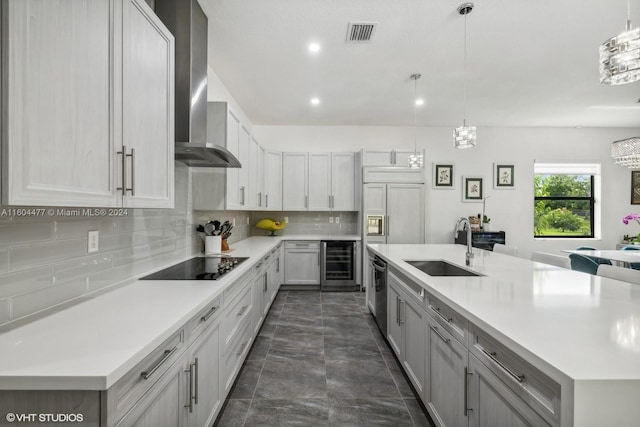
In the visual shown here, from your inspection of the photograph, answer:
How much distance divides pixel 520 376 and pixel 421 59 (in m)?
3.09

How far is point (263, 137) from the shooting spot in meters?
5.73

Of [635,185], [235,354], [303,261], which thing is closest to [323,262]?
[303,261]

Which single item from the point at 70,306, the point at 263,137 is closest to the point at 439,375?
the point at 70,306

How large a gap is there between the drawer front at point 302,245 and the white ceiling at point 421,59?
2.12m

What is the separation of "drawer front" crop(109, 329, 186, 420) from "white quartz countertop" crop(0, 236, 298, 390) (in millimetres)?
52

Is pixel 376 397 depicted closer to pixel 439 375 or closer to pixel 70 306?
pixel 439 375

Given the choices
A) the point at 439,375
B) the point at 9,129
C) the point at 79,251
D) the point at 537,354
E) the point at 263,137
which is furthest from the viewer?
the point at 263,137

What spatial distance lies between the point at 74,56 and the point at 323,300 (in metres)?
4.09

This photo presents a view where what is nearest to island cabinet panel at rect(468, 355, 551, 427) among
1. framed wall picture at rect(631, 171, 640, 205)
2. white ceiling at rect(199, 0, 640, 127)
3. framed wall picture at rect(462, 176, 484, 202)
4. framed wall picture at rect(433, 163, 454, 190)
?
white ceiling at rect(199, 0, 640, 127)

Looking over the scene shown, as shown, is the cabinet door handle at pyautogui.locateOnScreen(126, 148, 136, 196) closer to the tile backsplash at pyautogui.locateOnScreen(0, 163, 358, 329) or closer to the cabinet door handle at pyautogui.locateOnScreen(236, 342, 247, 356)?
the tile backsplash at pyautogui.locateOnScreen(0, 163, 358, 329)

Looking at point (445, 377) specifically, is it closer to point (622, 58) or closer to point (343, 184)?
point (622, 58)

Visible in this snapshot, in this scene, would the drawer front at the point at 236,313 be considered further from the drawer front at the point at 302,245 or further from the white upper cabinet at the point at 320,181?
the white upper cabinet at the point at 320,181

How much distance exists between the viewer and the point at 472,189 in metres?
5.81

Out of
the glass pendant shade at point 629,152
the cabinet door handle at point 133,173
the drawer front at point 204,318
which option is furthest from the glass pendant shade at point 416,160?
the cabinet door handle at point 133,173
